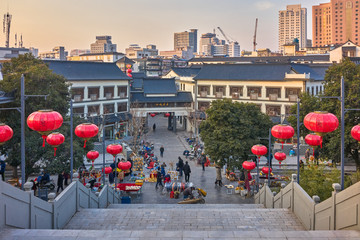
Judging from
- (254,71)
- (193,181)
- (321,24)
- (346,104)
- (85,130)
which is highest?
(321,24)

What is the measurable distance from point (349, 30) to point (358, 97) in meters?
131

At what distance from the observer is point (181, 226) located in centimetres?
1052

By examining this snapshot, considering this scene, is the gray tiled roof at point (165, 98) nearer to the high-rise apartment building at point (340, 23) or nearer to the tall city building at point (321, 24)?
the high-rise apartment building at point (340, 23)

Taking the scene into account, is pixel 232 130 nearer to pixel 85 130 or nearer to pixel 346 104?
pixel 346 104

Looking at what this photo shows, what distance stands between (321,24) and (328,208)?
159 m

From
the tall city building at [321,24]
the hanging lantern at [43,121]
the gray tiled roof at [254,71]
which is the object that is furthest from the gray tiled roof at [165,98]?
the tall city building at [321,24]

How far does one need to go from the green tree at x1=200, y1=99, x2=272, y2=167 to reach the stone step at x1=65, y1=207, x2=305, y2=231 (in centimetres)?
877

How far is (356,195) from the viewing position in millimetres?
8359

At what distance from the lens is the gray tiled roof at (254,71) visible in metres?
42.0

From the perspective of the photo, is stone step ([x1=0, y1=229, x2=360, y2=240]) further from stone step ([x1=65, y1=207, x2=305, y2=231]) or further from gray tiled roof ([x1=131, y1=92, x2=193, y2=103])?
gray tiled roof ([x1=131, y1=92, x2=193, y2=103])

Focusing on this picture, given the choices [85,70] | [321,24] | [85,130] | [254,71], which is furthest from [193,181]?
[321,24]

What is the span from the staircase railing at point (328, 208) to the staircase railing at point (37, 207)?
22.4 ft

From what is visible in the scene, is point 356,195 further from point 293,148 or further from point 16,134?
point 293,148

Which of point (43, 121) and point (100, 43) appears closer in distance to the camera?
point (43, 121)
